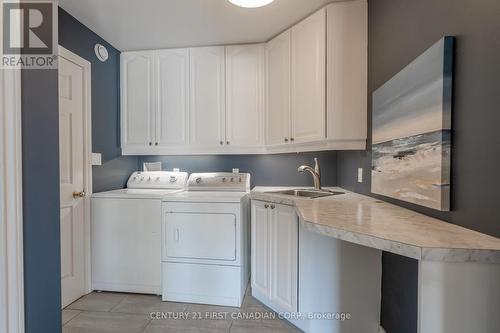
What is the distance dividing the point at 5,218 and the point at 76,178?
138cm

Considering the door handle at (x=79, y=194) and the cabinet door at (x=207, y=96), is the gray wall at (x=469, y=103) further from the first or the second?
the door handle at (x=79, y=194)

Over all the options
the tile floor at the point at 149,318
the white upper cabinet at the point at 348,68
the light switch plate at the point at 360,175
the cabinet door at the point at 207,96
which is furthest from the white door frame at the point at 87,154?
the light switch plate at the point at 360,175

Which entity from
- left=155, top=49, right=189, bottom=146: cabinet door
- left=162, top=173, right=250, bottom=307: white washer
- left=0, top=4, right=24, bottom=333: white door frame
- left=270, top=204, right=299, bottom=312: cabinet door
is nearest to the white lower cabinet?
left=270, top=204, right=299, bottom=312: cabinet door

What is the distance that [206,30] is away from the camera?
2242 millimetres

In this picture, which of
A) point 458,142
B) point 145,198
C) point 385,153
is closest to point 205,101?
point 145,198

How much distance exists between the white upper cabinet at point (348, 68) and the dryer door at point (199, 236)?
1.15 metres

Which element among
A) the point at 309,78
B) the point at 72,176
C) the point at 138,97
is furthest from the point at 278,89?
the point at 72,176

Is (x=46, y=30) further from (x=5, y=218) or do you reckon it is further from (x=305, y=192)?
Answer: (x=305, y=192)

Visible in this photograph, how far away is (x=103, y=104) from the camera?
8.00 ft

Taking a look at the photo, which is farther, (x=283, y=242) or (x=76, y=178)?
(x=76, y=178)

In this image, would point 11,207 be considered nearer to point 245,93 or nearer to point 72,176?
point 72,176

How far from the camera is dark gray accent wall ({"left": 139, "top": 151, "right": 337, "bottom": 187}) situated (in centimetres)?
258

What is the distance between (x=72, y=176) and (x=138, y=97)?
→ 104 cm

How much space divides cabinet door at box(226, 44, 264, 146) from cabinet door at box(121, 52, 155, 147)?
33.9 inches
